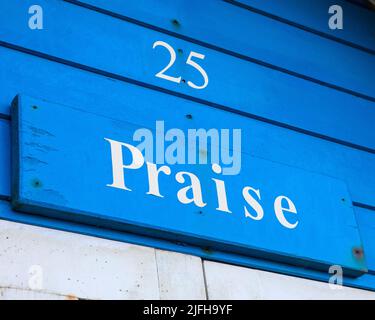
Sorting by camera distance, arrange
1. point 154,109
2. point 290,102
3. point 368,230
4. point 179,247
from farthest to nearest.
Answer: point 290,102
point 368,230
point 154,109
point 179,247

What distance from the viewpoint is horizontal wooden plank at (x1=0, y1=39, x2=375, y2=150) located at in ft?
7.13

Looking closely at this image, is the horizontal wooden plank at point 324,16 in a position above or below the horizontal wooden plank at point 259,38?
above

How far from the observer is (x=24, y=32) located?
1988mm

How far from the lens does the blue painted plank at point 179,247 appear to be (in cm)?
170

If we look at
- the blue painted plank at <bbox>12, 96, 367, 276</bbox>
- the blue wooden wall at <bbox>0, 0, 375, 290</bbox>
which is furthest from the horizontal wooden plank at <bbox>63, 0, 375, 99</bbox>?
the blue painted plank at <bbox>12, 96, 367, 276</bbox>

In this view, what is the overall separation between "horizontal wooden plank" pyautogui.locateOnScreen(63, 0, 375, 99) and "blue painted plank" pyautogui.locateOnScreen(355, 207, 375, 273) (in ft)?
1.26

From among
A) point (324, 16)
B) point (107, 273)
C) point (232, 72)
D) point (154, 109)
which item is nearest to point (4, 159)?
point (107, 273)

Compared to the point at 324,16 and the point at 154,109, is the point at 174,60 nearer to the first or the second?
the point at 154,109

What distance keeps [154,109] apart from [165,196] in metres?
0.25

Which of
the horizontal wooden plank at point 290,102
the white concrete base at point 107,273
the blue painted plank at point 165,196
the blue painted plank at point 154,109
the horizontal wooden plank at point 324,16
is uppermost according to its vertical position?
the horizontal wooden plank at point 324,16

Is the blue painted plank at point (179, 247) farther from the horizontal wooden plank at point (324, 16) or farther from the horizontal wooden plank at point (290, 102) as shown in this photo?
the horizontal wooden plank at point (324, 16)

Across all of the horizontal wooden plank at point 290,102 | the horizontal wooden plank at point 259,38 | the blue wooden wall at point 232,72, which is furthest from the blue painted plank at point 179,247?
the horizontal wooden plank at point 259,38

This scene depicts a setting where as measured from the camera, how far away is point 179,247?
5.98 feet

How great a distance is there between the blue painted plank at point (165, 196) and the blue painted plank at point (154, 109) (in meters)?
0.04
